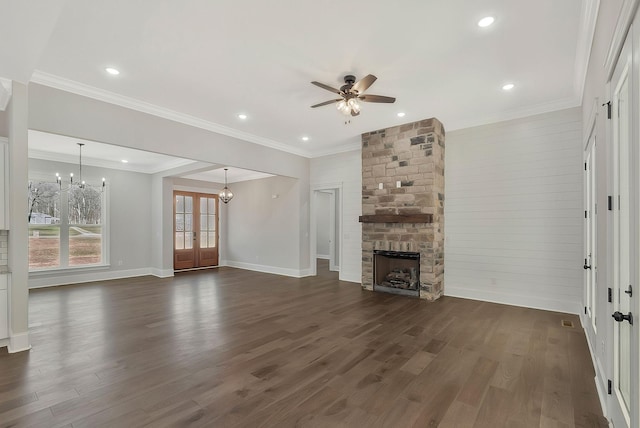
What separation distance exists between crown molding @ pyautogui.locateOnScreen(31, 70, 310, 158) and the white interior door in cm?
525

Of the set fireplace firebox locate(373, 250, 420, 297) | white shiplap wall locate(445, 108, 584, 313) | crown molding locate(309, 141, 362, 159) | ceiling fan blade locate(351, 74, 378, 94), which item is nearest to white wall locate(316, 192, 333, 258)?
crown molding locate(309, 141, 362, 159)

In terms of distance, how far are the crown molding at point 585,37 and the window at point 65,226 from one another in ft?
30.8

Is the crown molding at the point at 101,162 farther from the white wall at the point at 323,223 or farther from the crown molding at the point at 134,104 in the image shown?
the white wall at the point at 323,223

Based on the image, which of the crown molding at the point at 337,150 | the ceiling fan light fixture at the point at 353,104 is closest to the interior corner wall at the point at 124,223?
the crown molding at the point at 337,150

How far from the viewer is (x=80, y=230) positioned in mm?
7332

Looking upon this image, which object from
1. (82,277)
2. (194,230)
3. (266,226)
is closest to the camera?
(82,277)

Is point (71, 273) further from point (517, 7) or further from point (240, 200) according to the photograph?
point (517, 7)

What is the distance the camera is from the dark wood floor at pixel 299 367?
85.7 inches

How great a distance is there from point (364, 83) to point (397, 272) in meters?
3.88

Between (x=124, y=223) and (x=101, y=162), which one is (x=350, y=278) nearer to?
(x=124, y=223)

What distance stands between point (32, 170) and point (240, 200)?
4861mm

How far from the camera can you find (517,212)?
196 inches

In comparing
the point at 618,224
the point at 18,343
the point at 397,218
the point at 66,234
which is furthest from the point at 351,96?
the point at 66,234

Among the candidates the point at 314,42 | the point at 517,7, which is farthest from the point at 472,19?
the point at 314,42
